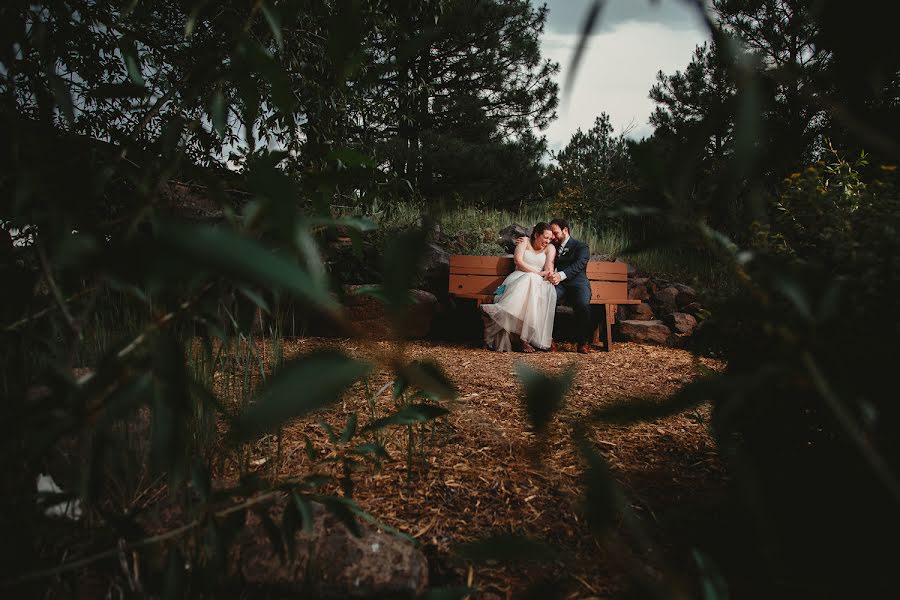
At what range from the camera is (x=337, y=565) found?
1.03m

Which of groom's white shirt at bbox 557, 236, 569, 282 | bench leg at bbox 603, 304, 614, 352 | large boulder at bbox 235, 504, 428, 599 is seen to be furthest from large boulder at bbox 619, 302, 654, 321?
large boulder at bbox 235, 504, 428, 599

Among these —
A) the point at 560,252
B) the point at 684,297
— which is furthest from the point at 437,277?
the point at 684,297

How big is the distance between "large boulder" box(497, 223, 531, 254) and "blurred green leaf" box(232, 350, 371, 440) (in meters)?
6.57

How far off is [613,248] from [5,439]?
840 centimetres

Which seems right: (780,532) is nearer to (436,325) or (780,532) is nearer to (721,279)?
(436,325)

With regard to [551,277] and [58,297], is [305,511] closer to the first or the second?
[58,297]

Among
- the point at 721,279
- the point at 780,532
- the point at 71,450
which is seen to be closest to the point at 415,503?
the point at 71,450

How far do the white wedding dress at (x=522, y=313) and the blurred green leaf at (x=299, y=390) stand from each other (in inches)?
180

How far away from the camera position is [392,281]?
0.29m

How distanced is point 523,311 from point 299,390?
4.70 metres

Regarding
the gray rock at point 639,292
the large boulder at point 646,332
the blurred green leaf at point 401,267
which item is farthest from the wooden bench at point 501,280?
the blurred green leaf at point 401,267

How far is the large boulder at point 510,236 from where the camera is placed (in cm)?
689

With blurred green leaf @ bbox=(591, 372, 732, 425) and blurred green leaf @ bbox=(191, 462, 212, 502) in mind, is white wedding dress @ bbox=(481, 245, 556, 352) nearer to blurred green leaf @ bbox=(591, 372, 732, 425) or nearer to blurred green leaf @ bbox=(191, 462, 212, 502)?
blurred green leaf @ bbox=(191, 462, 212, 502)

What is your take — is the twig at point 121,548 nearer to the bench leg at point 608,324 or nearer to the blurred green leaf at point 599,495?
the blurred green leaf at point 599,495
